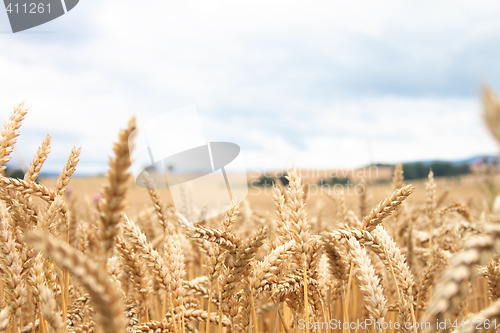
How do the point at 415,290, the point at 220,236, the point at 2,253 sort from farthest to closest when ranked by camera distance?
the point at 415,290 < the point at 220,236 < the point at 2,253

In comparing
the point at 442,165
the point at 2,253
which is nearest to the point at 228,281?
the point at 2,253

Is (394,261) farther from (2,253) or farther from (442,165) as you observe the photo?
(442,165)

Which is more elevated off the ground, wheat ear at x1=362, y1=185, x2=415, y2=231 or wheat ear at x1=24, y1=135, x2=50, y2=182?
wheat ear at x1=24, y1=135, x2=50, y2=182

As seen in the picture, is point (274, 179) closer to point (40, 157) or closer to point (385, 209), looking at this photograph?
point (385, 209)

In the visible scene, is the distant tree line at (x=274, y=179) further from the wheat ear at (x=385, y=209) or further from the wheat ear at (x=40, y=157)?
the wheat ear at (x=40, y=157)

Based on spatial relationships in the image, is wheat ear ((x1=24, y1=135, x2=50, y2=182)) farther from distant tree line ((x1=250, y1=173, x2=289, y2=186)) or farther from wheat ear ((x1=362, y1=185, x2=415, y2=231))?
wheat ear ((x1=362, y1=185, x2=415, y2=231))

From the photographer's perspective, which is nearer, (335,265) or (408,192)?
(408,192)

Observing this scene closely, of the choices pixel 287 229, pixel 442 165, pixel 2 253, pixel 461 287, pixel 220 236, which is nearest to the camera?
pixel 461 287

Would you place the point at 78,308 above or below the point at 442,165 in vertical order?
above

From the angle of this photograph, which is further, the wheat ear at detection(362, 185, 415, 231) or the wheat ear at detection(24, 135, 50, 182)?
the wheat ear at detection(24, 135, 50, 182)

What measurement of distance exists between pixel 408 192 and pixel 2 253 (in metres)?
1.64

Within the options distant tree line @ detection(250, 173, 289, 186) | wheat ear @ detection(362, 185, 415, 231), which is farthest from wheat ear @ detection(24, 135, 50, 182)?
wheat ear @ detection(362, 185, 415, 231)

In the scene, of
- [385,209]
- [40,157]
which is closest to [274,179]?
[385,209]

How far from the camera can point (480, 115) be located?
0.74m
